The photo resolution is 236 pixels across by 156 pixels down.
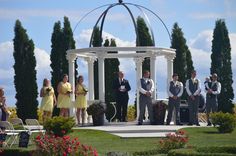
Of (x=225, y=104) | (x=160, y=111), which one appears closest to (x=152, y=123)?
(x=160, y=111)

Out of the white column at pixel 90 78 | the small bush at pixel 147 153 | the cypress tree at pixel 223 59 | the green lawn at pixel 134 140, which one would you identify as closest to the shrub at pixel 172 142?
the small bush at pixel 147 153

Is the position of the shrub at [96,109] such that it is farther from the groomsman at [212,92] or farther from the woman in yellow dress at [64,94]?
the groomsman at [212,92]

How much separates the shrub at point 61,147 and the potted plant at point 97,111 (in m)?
10.5

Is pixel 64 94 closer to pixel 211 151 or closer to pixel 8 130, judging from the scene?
pixel 8 130

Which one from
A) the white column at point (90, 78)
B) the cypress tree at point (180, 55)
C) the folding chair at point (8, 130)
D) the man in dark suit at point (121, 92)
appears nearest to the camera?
the folding chair at point (8, 130)

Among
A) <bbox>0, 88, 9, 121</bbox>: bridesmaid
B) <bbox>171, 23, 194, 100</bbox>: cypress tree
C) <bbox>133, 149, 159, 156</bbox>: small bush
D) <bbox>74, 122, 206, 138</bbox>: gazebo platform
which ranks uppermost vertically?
<bbox>171, 23, 194, 100</bbox>: cypress tree

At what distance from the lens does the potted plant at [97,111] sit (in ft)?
97.7

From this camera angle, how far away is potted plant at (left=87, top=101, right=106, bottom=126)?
29.8 metres

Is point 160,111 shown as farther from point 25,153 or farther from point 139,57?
point 25,153

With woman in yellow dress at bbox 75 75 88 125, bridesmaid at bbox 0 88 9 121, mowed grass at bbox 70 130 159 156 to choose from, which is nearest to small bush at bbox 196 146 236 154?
mowed grass at bbox 70 130 159 156

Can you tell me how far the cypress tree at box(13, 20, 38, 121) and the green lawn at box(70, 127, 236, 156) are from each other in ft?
50.2

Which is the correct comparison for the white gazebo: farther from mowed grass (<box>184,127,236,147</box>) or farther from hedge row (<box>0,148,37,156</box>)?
hedge row (<box>0,148,37,156</box>)

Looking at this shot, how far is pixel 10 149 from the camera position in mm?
21344

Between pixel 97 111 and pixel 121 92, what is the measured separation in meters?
1.38
